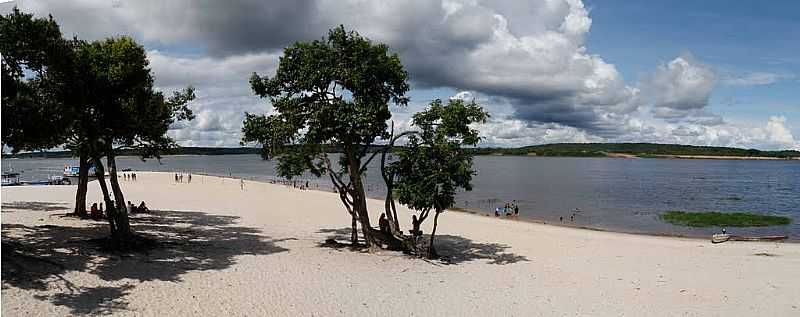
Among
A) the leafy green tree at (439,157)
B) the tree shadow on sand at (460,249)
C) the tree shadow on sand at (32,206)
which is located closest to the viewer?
the leafy green tree at (439,157)

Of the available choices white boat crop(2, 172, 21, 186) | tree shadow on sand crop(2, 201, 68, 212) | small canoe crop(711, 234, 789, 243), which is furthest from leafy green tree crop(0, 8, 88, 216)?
white boat crop(2, 172, 21, 186)

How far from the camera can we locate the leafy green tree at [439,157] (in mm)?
18922

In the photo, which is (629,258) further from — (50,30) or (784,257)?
(50,30)

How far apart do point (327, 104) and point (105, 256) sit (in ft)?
27.0

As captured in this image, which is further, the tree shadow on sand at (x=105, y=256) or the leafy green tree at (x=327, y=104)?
the leafy green tree at (x=327, y=104)

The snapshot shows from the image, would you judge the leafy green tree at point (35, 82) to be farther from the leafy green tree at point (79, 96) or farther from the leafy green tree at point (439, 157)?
the leafy green tree at point (439, 157)

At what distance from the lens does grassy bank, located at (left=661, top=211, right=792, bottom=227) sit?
44156 millimetres

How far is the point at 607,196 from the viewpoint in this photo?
6694cm

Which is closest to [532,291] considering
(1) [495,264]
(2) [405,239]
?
(1) [495,264]

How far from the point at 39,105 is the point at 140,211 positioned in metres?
17.6

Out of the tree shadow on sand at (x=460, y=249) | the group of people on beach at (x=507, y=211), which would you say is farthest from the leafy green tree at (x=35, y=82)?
the group of people on beach at (x=507, y=211)

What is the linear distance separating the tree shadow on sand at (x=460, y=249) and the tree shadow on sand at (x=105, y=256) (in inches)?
128

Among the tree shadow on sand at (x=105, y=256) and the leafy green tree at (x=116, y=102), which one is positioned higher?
the leafy green tree at (x=116, y=102)

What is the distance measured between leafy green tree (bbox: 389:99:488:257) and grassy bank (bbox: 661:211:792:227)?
3249 cm
